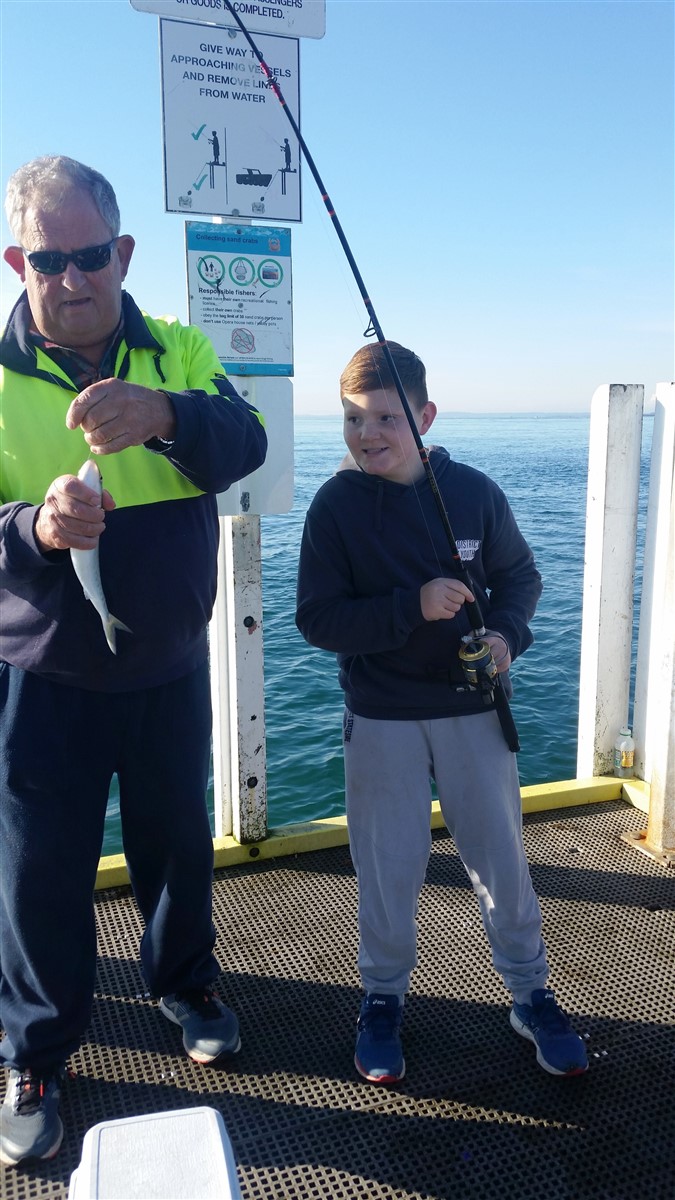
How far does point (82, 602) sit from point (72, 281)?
763 mm

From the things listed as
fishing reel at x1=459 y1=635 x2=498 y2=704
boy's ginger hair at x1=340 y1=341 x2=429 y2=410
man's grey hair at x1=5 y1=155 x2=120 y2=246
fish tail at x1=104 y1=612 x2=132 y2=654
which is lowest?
fishing reel at x1=459 y1=635 x2=498 y2=704

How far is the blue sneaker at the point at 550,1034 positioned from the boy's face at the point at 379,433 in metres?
1.61

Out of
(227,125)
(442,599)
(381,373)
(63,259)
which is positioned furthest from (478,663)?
(227,125)

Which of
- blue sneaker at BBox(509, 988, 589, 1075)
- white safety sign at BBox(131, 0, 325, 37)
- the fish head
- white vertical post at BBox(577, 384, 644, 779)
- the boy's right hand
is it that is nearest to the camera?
the fish head

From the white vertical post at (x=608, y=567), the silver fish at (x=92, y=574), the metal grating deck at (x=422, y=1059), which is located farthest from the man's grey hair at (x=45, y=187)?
the white vertical post at (x=608, y=567)

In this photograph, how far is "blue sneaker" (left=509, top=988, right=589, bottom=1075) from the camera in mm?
2469

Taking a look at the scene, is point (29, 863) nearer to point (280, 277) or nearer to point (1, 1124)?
point (1, 1124)

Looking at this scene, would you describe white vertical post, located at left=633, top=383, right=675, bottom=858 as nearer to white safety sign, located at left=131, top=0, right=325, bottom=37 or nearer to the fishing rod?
the fishing rod

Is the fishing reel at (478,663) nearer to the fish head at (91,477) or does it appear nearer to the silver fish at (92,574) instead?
the silver fish at (92,574)

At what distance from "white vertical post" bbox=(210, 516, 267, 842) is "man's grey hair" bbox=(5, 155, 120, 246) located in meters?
1.51

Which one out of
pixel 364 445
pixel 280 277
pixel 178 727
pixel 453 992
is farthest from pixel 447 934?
pixel 280 277

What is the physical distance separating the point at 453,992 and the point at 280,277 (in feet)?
8.55

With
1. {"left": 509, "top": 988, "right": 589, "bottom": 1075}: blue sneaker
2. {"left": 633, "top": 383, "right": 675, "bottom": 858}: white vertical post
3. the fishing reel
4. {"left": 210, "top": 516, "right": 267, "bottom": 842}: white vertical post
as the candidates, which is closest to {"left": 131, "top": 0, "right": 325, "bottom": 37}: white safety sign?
{"left": 210, "top": 516, "right": 267, "bottom": 842}: white vertical post

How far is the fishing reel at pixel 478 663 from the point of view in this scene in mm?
2420
